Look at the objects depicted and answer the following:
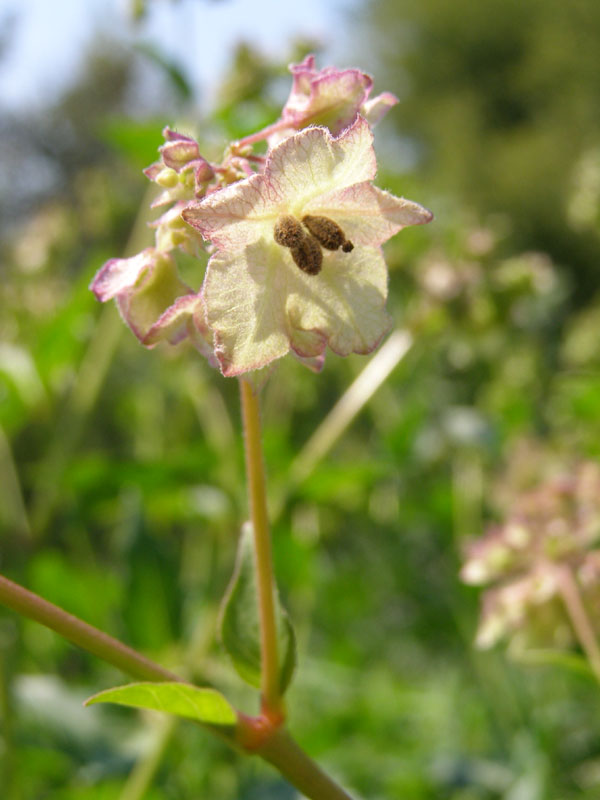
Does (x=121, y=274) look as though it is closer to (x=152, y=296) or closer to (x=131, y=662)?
(x=152, y=296)

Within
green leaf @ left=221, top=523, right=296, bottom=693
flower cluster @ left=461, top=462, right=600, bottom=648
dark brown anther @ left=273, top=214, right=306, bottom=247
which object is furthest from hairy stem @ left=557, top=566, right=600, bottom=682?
dark brown anther @ left=273, top=214, right=306, bottom=247

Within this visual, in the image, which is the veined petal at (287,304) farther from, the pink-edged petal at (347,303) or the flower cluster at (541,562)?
the flower cluster at (541,562)

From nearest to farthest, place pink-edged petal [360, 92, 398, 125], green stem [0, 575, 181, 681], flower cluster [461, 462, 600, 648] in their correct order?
green stem [0, 575, 181, 681] < pink-edged petal [360, 92, 398, 125] < flower cluster [461, 462, 600, 648]

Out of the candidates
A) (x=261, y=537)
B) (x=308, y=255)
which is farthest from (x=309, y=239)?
(x=261, y=537)

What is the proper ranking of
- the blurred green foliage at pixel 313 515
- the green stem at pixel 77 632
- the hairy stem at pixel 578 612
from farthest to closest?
the blurred green foliage at pixel 313 515, the hairy stem at pixel 578 612, the green stem at pixel 77 632

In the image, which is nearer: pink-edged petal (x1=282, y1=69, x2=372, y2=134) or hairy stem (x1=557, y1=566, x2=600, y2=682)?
pink-edged petal (x1=282, y1=69, x2=372, y2=134)

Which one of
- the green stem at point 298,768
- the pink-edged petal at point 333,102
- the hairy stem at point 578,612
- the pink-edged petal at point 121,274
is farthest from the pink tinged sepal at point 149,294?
the hairy stem at point 578,612

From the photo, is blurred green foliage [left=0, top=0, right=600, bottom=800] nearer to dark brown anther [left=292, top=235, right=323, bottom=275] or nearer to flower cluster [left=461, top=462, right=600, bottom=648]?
flower cluster [left=461, top=462, right=600, bottom=648]
